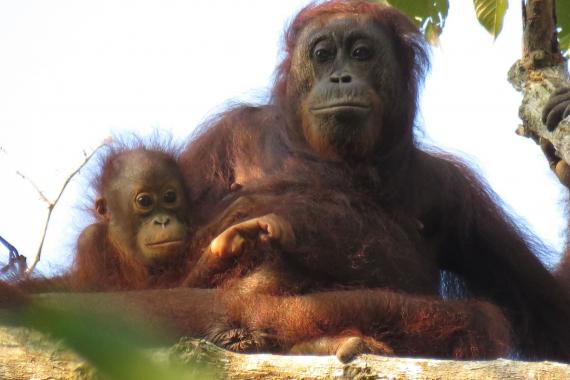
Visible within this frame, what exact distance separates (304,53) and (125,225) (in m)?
1.29

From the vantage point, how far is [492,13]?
4352mm

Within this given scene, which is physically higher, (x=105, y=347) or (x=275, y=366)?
(x=275, y=366)

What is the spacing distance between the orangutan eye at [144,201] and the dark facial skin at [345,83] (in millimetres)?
859

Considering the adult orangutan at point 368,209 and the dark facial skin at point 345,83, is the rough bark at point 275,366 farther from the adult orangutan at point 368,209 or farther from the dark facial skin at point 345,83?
the dark facial skin at point 345,83

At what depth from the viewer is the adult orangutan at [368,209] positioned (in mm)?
3301

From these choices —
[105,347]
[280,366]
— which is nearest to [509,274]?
[280,366]

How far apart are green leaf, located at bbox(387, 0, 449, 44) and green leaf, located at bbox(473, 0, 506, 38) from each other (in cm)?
20

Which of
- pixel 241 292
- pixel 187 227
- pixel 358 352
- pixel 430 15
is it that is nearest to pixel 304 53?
pixel 430 15

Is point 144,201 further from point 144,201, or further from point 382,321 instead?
point 382,321

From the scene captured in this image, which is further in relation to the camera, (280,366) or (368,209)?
(368,209)

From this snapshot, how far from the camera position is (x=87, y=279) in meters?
3.69

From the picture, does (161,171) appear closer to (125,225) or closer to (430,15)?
(125,225)

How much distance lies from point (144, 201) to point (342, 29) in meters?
1.36

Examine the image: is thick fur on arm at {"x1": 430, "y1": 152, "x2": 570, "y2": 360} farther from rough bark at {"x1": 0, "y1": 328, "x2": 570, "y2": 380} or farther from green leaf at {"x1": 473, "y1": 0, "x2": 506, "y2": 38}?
rough bark at {"x1": 0, "y1": 328, "x2": 570, "y2": 380}
